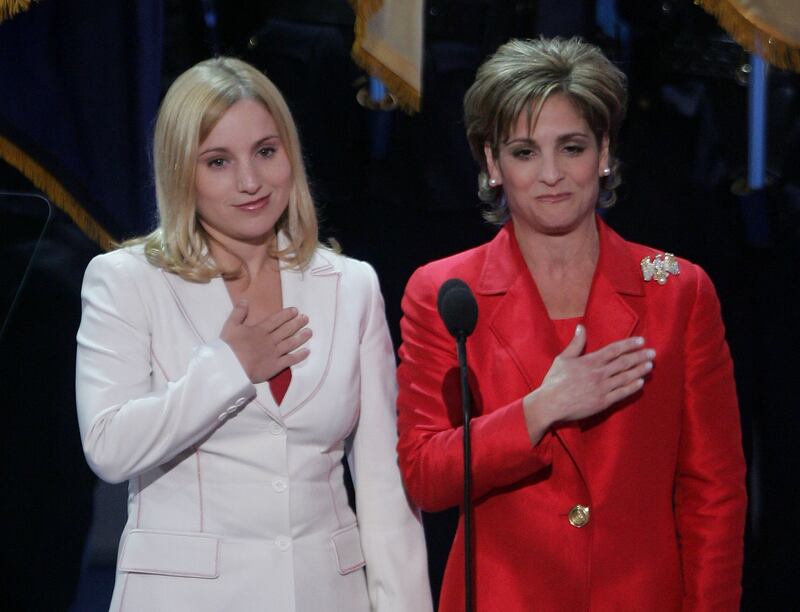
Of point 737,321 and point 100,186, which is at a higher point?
point 100,186

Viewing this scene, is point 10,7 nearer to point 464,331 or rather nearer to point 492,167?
point 492,167

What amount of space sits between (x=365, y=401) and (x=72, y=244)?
4.31 feet

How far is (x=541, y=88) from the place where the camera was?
2391 millimetres

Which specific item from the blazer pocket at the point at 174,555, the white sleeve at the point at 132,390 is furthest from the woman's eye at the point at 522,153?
the blazer pocket at the point at 174,555

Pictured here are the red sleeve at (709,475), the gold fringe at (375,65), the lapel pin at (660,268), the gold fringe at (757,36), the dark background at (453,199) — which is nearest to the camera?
the red sleeve at (709,475)

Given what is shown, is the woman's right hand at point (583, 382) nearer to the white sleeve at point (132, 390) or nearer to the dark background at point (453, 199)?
the white sleeve at point (132, 390)

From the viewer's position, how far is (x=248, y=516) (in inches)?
91.0

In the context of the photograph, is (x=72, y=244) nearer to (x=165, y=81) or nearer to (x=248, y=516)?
(x=165, y=81)

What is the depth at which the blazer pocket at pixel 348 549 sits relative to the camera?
7.76 ft

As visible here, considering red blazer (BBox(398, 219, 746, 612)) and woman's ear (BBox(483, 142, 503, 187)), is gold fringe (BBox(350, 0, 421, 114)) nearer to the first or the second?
woman's ear (BBox(483, 142, 503, 187))

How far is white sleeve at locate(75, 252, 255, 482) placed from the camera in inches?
87.7

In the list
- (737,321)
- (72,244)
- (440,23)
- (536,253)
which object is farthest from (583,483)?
(72,244)

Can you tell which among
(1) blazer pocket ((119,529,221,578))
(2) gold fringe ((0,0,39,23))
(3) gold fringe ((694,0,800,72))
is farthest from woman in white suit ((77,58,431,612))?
(3) gold fringe ((694,0,800,72))

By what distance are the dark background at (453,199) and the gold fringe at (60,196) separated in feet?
0.44
